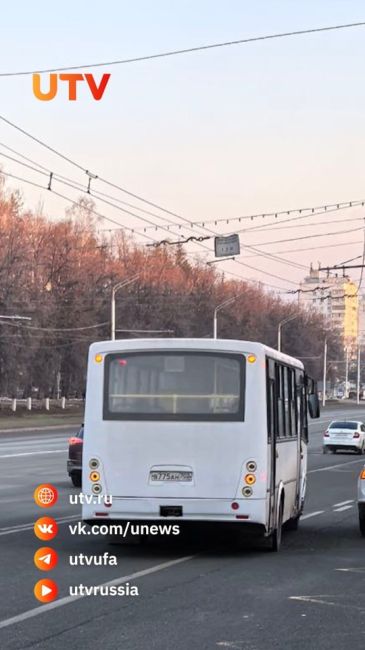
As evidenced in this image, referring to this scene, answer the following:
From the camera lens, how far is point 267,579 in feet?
39.4

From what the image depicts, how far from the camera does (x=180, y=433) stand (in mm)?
13445

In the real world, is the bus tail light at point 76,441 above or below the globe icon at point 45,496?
above

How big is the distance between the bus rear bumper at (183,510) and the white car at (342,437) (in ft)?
122

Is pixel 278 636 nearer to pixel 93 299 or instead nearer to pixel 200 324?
pixel 93 299

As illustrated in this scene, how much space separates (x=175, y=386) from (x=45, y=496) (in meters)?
9.59

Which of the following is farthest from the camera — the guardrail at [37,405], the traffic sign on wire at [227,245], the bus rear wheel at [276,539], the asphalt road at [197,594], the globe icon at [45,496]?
the guardrail at [37,405]

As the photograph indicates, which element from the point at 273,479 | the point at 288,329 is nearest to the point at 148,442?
the point at 273,479

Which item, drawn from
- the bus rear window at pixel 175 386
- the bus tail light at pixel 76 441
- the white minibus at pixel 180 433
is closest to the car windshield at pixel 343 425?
the bus tail light at pixel 76 441

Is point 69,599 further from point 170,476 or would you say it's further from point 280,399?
point 280,399

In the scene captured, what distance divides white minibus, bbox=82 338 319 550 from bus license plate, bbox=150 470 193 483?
11 mm

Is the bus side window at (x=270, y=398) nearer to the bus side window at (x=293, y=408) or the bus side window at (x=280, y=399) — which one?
the bus side window at (x=280, y=399)

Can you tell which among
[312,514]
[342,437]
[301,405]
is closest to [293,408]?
[301,405]

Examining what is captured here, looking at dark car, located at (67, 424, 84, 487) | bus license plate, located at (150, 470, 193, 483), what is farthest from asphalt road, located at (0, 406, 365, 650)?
dark car, located at (67, 424, 84, 487)

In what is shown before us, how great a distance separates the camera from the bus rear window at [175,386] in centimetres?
1354
